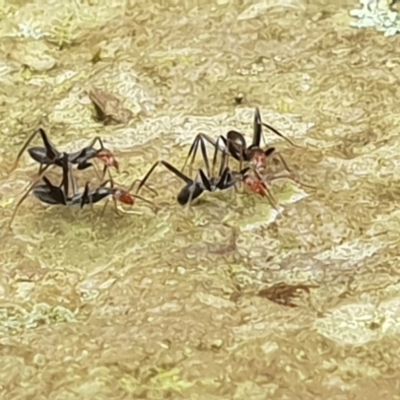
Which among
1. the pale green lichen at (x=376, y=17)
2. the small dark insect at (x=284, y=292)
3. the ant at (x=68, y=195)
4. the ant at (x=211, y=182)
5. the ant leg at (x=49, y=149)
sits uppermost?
the ant leg at (x=49, y=149)

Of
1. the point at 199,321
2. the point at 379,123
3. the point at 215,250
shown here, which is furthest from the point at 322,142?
the point at 199,321

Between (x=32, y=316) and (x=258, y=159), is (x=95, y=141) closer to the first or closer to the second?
(x=258, y=159)

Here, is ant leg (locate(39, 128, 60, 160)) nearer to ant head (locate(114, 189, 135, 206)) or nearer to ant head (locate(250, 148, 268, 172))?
ant head (locate(114, 189, 135, 206))

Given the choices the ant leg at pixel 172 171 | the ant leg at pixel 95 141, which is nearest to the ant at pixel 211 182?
the ant leg at pixel 172 171

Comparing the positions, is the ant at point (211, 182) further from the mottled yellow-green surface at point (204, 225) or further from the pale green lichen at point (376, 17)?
the pale green lichen at point (376, 17)

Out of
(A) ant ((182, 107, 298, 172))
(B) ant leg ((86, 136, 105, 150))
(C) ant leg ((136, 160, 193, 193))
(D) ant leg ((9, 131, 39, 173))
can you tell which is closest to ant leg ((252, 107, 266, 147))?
(A) ant ((182, 107, 298, 172))
